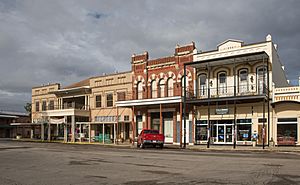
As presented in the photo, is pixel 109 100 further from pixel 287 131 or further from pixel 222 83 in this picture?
pixel 287 131

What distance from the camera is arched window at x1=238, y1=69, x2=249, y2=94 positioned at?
34.1 m

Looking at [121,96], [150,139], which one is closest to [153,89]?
[121,96]

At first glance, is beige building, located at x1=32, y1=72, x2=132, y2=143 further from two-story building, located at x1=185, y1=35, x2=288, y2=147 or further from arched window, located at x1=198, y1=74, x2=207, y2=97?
two-story building, located at x1=185, y1=35, x2=288, y2=147

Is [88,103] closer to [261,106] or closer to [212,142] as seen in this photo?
[212,142]

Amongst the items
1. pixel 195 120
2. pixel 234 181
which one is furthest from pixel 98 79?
pixel 234 181

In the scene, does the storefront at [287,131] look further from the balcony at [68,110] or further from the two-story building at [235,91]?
the balcony at [68,110]

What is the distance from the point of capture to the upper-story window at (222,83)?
35.5 m

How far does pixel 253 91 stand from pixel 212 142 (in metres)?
6.51

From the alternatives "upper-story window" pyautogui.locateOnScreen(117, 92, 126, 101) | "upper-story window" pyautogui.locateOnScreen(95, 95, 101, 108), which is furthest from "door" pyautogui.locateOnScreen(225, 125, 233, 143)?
"upper-story window" pyautogui.locateOnScreen(95, 95, 101, 108)

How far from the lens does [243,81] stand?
34.4m

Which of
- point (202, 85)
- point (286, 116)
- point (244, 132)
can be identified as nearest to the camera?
point (286, 116)

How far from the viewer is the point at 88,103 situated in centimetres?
4928

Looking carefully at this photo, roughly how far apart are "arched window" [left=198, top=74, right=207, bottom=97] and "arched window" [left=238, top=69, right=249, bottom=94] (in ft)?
12.2

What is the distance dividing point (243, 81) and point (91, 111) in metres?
22.3
